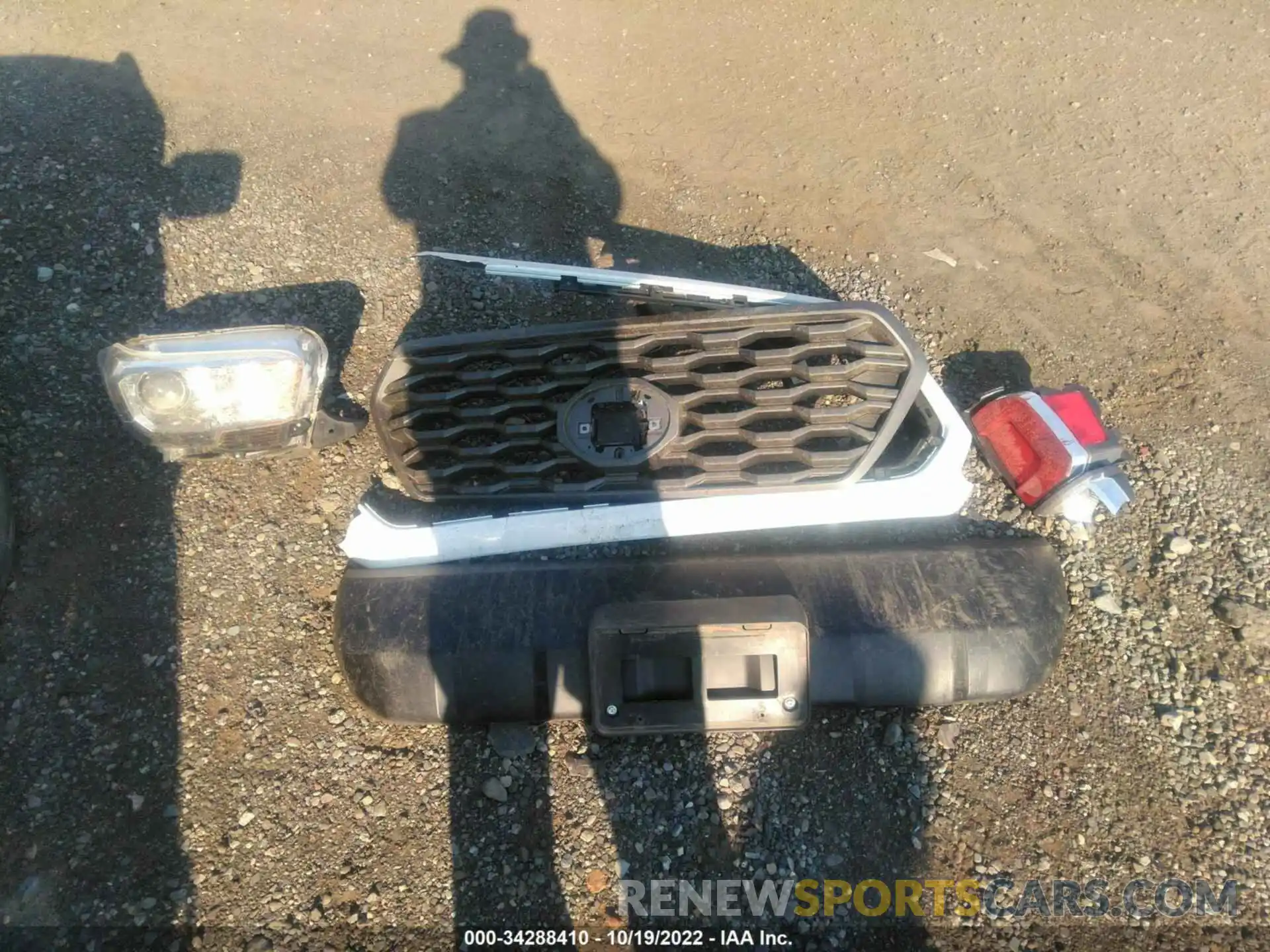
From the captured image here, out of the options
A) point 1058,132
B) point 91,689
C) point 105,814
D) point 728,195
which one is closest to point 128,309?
point 91,689

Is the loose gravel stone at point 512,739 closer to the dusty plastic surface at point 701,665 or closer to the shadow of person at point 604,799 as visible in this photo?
the shadow of person at point 604,799

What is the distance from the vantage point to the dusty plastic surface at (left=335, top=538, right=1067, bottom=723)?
2.16 meters

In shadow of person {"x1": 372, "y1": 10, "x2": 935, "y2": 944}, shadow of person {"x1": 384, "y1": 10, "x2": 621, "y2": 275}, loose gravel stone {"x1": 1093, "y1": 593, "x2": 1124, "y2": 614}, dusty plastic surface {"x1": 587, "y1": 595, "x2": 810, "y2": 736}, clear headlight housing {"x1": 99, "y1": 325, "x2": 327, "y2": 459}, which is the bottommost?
shadow of person {"x1": 372, "y1": 10, "x2": 935, "y2": 944}

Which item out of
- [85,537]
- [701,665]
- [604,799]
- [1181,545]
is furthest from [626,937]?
[1181,545]

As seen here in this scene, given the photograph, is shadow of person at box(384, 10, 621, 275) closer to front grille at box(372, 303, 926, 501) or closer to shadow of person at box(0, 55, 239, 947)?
shadow of person at box(0, 55, 239, 947)

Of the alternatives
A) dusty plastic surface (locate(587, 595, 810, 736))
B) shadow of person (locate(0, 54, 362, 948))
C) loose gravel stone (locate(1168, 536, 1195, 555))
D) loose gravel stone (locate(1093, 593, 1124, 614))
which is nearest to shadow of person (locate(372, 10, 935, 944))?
dusty plastic surface (locate(587, 595, 810, 736))

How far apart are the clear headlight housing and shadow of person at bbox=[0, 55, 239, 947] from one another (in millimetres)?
374

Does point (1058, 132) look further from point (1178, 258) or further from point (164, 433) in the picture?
point (164, 433)

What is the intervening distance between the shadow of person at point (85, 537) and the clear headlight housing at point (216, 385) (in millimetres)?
374

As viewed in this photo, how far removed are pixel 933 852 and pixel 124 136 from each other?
4.35 metres

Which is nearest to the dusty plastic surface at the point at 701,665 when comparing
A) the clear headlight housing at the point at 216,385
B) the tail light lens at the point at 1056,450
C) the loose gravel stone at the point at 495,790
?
the loose gravel stone at the point at 495,790

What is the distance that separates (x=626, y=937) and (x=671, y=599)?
90cm

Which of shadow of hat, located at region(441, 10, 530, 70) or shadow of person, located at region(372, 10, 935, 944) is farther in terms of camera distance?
shadow of hat, located at region(441, 10, 530, 70)

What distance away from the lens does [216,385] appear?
7.79 feet
